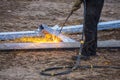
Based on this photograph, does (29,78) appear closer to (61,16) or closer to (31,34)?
(31,34)

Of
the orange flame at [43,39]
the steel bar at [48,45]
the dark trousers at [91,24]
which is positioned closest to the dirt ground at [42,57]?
the steel bar at [48,45]

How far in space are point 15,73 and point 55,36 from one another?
2.83 m

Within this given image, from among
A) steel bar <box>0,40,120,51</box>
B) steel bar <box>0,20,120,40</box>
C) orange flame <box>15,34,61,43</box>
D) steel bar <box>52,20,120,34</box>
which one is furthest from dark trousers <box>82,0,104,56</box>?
steel bar <box>52,20,120,34</box>

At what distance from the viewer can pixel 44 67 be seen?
7.37m

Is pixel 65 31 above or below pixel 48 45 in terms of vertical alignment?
below

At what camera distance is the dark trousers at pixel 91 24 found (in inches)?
309

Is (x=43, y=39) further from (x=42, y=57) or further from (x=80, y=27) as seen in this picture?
(x=42, y=57)

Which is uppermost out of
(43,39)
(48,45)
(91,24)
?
(91,24)

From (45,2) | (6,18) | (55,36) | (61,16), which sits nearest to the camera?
(55,36)

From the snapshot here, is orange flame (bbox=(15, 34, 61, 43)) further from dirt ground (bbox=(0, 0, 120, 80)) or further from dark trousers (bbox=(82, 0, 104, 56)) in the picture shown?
dark trousers (bbox=(82, 0, 104, 56))

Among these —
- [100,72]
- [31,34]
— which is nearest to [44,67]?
[100,72]

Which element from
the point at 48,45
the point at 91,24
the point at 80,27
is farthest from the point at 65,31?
the point at 91,24

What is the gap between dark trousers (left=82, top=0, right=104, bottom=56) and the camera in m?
7.84

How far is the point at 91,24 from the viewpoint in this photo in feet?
26.1
